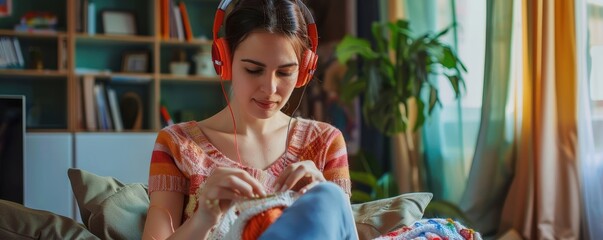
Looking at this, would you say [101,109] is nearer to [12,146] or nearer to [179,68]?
[179,68]

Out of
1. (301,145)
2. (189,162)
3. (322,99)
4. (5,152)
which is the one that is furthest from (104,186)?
(322,99)

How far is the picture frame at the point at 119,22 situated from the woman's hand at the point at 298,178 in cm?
328

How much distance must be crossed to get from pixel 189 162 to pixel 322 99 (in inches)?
120

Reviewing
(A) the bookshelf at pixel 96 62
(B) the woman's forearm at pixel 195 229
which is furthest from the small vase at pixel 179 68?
(B) the woman's forearm at pixel 195 229

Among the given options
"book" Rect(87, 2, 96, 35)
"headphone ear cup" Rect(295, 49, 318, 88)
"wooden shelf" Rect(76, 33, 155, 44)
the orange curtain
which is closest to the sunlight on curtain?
the orange curtain

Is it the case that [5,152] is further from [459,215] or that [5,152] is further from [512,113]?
[512,113]

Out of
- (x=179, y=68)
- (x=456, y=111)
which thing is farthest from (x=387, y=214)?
(x=179, y=68)

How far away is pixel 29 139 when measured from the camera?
12.1 ft

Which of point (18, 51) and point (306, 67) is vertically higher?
point (18, 51)

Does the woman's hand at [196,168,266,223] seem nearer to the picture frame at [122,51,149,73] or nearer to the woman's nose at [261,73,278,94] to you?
the woman's nose at [261,73,278,94]

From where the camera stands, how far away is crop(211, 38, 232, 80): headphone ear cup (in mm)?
1297

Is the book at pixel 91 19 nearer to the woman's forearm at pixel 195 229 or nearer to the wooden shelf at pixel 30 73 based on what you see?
the wooden shelf at pixel 30 73

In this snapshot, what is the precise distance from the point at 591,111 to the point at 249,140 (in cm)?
166

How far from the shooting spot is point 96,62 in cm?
423
